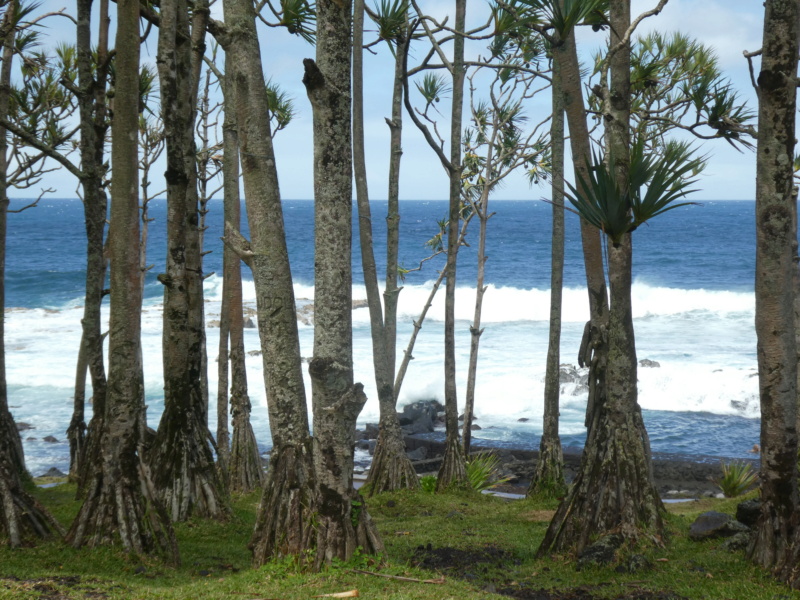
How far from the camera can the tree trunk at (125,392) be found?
5.25 m

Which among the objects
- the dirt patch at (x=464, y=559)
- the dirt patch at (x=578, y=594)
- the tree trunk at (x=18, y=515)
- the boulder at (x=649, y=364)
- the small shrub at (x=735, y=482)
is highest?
the tree trunk at (x=18, y=515)

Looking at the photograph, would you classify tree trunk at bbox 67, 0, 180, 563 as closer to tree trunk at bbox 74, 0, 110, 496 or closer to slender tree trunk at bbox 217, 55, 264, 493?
tree trunk at bbox 74, 0, 110, 496

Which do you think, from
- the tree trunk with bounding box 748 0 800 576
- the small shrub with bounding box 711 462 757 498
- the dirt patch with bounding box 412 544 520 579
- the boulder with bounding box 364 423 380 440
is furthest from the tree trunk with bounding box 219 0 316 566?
the boulder with bounding box 364 423 380 440

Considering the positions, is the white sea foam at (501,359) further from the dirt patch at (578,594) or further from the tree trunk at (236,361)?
the dirt patch at (578,594)

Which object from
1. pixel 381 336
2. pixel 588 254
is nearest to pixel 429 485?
pixel 381 336

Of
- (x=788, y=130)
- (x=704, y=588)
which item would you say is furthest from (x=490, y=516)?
(x=788, y=130)

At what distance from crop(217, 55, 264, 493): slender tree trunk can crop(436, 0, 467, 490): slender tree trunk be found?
2.22 metres

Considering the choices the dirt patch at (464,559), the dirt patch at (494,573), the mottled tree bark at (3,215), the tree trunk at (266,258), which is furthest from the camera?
the mottled tree bark at (3,215)

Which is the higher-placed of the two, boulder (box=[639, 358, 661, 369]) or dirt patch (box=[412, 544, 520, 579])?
dirt patch (box=[412, 544, 520, 579])

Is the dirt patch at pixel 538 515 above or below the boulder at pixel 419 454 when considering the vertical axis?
above

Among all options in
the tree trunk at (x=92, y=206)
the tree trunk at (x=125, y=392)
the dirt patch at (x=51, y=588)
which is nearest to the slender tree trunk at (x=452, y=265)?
the tree trunk at (x=92, y=206)

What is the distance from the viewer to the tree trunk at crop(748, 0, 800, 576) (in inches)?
188

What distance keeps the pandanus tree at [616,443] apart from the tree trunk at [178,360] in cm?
310

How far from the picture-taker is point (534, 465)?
42.9 feet
